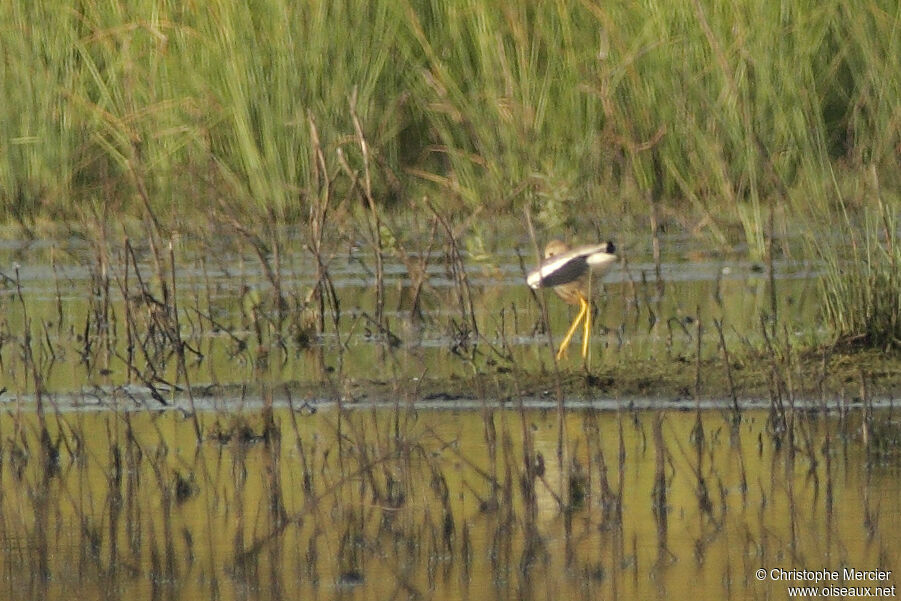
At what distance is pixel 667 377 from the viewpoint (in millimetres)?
7125

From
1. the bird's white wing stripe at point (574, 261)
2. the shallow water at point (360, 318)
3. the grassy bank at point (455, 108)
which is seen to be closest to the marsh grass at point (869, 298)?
the shallow water at point (360, 318)

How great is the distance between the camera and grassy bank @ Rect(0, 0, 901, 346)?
11188 mm

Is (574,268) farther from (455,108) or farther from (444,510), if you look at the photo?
(455,108)

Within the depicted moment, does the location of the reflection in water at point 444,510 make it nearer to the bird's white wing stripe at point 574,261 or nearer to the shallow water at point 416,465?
the shallow water at point 416,465

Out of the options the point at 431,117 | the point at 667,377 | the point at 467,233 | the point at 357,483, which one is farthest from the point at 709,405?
the point at 431,117

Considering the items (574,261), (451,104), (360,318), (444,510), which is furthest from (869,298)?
(451,104)

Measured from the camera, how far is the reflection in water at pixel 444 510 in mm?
4590

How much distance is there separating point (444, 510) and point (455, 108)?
6452 mm

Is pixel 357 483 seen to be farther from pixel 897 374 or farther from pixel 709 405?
pixel 897 374

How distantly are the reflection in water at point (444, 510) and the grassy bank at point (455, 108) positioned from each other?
182 inches

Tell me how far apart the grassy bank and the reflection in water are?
462cm

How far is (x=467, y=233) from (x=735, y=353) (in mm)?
4172

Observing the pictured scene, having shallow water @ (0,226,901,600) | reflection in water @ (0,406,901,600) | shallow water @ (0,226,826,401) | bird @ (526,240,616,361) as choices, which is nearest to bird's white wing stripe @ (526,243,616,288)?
bird @ (526,240,616,361)

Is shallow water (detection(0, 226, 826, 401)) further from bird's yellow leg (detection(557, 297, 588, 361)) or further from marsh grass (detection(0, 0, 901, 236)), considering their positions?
marsh grass (detection(0, 0, 901, 236))
